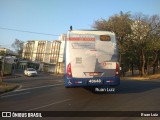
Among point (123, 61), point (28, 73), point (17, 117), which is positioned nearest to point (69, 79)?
point (17, 117)

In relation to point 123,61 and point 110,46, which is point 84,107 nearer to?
point 110,46

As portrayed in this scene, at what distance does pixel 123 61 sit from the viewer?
65.4 metres

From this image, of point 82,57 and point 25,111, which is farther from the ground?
point 82,57

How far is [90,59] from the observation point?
1633 centimetres

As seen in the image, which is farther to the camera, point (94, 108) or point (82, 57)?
point (82, 57)

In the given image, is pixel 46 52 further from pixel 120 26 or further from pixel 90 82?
pixel 90 82

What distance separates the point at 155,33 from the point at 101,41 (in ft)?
154

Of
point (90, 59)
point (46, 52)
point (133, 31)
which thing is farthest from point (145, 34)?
point (46, 52)

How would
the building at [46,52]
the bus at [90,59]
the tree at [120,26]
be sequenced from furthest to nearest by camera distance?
the building at [46,52] → the tree at [120,26] → the bus at [90,59]

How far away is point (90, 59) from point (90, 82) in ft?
4.09

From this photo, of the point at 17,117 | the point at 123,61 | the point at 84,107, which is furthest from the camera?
the point at 123,61

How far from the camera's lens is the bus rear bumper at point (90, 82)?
1630 cm

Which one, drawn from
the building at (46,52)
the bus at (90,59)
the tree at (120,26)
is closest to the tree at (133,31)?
the tree at (120,26)

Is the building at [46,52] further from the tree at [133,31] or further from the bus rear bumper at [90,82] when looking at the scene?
the bus rear bumper at [90,82]
